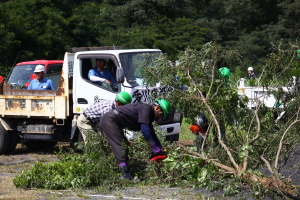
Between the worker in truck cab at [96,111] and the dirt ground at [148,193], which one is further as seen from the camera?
the worker in truck cab at [96,111]

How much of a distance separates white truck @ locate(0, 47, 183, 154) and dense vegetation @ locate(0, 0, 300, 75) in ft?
41.6

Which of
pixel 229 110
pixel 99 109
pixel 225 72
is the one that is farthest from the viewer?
pixel 99 109

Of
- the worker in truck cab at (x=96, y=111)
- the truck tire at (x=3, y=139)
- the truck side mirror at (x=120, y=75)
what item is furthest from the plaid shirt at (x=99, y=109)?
the truck tire at (x=3, y=139)

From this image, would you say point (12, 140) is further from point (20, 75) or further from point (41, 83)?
point (20, 75)

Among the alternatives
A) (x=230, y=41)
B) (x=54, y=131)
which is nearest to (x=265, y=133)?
(x=54, y=131)

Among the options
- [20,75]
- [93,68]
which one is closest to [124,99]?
[93,68]

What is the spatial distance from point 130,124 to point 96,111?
1.43m

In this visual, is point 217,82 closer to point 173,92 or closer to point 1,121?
point 173,92

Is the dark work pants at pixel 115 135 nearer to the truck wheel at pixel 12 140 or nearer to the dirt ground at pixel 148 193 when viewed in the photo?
the dirt ground at pixel 148 193

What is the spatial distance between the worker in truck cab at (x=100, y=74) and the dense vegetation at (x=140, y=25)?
12.9 metres

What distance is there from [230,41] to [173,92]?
3100 centimetres

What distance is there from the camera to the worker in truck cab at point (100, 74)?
1159 cm

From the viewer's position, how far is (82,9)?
116 feet

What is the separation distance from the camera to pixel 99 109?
1016cm
